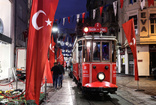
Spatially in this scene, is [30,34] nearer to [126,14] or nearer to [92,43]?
[92,43]

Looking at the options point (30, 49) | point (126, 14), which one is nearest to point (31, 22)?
point (30, 49)

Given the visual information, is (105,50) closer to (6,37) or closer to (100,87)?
(100,87)

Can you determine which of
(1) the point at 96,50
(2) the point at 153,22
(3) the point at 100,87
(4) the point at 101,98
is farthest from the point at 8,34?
(2) the point at 153,22

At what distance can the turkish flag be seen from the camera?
493cm

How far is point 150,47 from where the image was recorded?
23469mm

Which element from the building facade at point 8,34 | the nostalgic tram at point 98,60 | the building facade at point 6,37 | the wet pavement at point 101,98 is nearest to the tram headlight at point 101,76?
the nostalgic tram at point 98,60

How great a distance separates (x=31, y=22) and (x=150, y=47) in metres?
21.2

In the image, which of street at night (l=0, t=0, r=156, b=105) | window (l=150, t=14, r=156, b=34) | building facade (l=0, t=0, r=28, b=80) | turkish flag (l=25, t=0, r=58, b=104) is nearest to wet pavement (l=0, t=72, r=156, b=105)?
street at night (l=0, t=0, r=156, b=105)

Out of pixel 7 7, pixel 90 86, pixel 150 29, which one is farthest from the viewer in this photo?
pixel 150 29

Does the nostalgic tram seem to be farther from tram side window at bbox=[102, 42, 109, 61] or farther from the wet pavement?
the wet pavement

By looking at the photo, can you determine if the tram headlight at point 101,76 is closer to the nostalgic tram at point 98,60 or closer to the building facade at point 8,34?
the nostalgic tram at point 98,60

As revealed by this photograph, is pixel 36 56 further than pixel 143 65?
No

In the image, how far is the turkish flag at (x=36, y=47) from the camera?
4.93 metres

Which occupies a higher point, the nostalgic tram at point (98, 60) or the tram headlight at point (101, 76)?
the nostalgic tram at point (98, 60)
